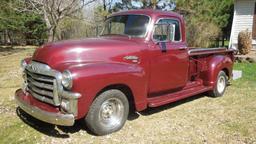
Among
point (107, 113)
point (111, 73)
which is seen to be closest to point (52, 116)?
point (107, 113)

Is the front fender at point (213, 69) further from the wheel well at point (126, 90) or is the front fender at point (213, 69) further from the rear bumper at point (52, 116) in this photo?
the rear bumper at point (52, 116)

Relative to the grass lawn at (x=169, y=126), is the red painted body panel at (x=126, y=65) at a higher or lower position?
higher

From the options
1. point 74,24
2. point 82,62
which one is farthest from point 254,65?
point 74,24

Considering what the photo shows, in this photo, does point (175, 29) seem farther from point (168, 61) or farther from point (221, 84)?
point (221, 84)

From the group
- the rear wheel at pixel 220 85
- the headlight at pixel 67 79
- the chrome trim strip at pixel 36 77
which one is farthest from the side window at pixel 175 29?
the chrome trim strip at pixel 36 77

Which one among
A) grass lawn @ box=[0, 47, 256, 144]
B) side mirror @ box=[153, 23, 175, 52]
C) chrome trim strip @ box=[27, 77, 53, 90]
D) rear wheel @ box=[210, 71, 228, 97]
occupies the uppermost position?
side mirror @ box=[153, 23, 175, 52]

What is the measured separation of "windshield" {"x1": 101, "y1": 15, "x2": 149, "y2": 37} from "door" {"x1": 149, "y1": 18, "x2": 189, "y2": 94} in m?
0.28

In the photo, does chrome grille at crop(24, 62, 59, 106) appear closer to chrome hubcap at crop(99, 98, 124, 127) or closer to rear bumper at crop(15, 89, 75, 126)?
rear bumper at crop(15, 89, 75, 126)

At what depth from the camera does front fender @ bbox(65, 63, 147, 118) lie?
4.92 m

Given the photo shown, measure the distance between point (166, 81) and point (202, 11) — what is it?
47.9ft

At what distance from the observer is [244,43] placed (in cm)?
1673

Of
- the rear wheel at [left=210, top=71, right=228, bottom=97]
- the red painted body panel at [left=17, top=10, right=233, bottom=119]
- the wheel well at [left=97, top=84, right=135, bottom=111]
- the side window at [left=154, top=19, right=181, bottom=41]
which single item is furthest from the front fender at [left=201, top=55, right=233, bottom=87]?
the wheel well at [left=97, top=84, right=135, bottom=111]

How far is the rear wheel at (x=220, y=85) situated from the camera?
8.44 meters

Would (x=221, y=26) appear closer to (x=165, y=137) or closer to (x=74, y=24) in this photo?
(x=74, y=24)
